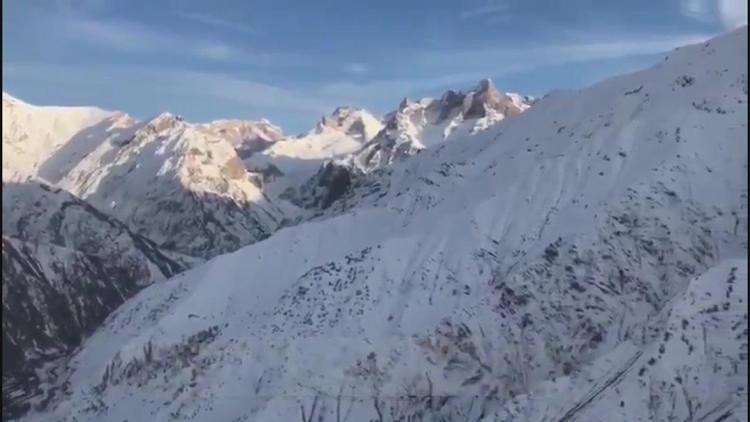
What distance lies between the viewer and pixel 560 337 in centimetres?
14950

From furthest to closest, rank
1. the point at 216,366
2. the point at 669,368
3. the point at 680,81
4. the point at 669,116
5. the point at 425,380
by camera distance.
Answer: the point at 680,81
the point at 669,116
the point at 216,366
the point at 425,380
the point at 669,368

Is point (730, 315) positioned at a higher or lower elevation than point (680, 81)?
lower

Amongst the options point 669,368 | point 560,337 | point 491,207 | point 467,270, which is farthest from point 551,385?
point 491,207

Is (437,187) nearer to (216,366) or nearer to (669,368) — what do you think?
(216,366)

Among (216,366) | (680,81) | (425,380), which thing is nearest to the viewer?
(425,380)

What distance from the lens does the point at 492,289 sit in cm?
15662

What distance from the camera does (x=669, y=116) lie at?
170000 millimetres

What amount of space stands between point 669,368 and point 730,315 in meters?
8.49

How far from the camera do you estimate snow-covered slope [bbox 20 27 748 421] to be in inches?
5773

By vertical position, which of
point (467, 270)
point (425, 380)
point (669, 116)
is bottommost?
point (425, 380)

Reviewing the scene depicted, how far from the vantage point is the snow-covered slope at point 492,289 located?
146625 millimetres

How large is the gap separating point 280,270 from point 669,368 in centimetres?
7968

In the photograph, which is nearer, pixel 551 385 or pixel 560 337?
pixel 551 385

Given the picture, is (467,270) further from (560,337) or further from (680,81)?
(680,81)
